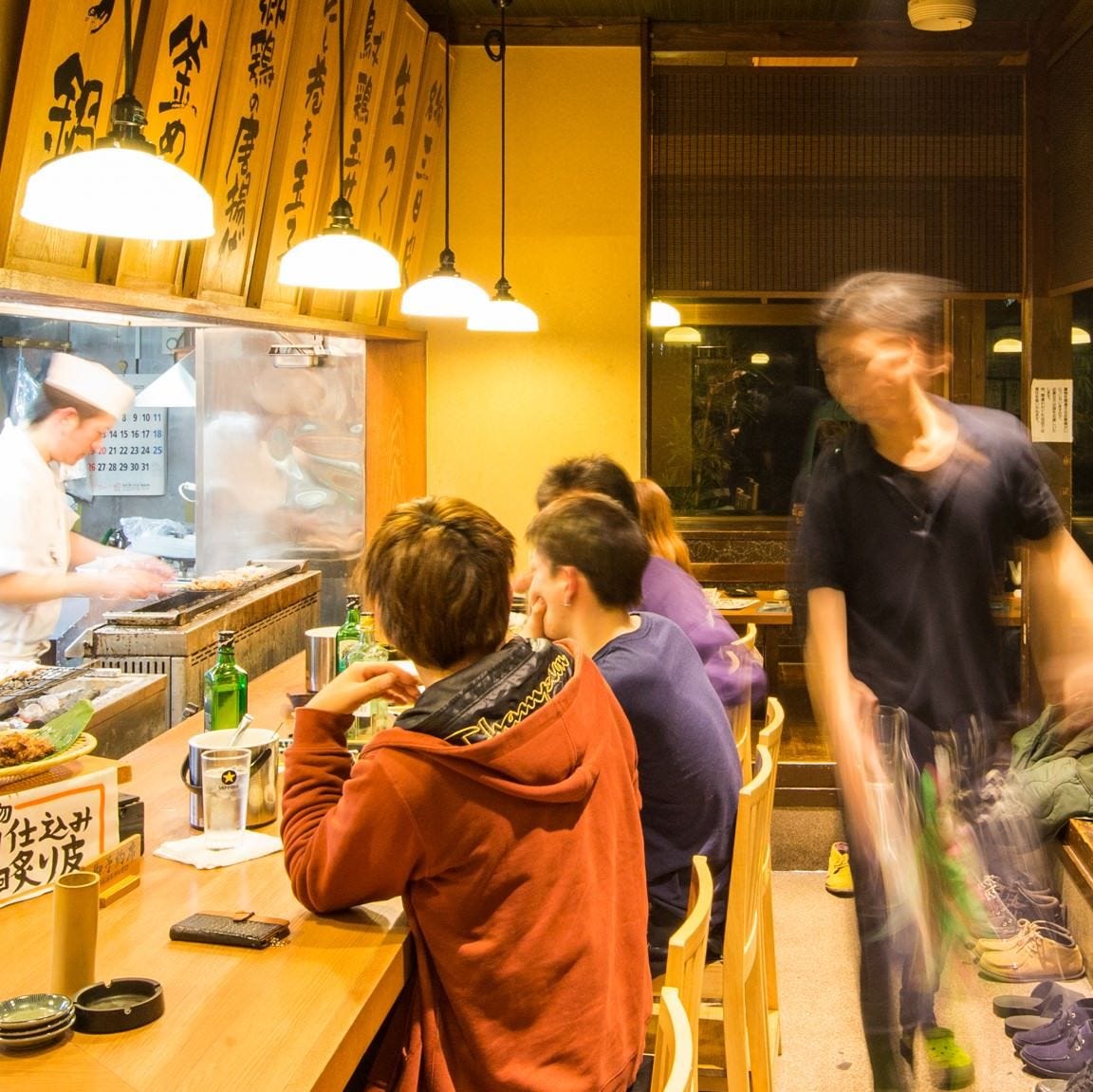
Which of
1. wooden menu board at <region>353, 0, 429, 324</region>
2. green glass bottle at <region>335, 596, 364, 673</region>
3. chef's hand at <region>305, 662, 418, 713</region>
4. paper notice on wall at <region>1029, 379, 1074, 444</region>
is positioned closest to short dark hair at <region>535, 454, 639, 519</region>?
green glass bottle at <region>335, 596, 364, 673</region>

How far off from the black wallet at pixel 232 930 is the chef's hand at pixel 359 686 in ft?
1.09

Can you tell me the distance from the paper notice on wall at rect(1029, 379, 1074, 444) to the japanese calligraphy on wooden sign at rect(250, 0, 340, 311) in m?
3.04

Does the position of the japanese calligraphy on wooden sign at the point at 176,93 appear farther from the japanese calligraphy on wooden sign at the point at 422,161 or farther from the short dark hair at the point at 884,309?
the japanese calligraphy on wooden sign at the point at 422,161

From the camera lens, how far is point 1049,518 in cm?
270

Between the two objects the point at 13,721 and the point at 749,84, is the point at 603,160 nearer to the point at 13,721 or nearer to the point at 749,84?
the point at 749,84

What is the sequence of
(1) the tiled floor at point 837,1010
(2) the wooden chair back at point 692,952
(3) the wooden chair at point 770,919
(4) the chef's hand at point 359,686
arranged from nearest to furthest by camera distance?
(2) the wooden chair back at point 692,952 < (4) the chef's hand at point 359,686 < (3) the wooden chair at point 770,919 < (1) the tiled floor at point 837,1010

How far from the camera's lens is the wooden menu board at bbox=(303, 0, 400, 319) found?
15.2 feet

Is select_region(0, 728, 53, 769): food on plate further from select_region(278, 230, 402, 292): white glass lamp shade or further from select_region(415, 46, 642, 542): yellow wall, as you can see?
select_region(415, 46, 642, 542): yellow wall

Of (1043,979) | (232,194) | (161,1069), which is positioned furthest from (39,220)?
(1043,979)

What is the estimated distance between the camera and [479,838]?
5.86 ft

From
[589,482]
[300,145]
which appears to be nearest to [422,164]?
[300,145]

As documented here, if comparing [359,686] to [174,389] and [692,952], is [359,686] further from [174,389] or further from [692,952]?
[174,389]

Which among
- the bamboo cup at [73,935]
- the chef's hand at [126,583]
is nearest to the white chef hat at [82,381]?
the chef's hand at [126,583]

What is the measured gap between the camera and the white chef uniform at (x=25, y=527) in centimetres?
425
